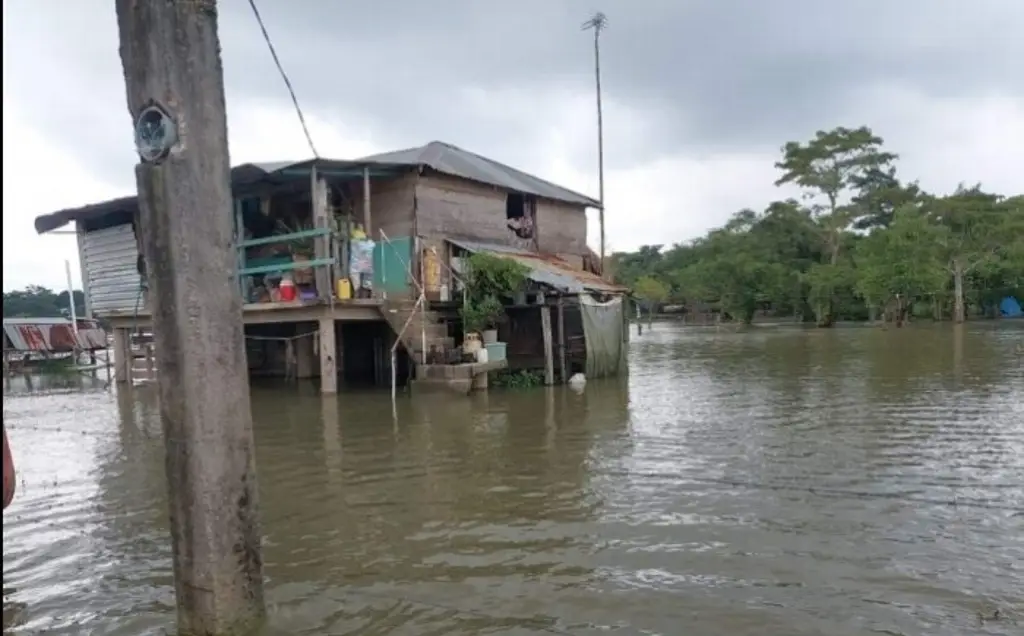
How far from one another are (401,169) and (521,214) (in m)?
4.90

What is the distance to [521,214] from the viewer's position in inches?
725

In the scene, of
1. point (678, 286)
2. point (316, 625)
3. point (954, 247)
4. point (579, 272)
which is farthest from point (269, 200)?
point (678, 286)

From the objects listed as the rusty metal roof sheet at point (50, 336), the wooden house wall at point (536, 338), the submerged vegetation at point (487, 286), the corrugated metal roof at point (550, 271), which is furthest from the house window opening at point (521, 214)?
the rusty metal roof sheet at point (50, 336)

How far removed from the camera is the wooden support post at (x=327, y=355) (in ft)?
42.4

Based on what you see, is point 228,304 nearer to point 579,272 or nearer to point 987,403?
point 987,403

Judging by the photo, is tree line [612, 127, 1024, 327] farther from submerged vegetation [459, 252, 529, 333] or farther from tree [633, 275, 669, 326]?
submerged vegetation [459, 252, 529, 333]

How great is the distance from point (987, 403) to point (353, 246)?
32.0 ft

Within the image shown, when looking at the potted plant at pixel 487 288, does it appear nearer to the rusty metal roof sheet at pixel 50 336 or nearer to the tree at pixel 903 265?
the rusty metal roof sheet at pixel 50 336

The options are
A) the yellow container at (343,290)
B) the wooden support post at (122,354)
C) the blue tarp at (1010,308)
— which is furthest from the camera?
the blue tarp at (1010,308)

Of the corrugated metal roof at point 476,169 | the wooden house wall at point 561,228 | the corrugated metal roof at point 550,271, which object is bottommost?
the corrugated metal roof at point 550,271

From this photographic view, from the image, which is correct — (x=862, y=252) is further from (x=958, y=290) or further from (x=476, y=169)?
(x=476, y=169)

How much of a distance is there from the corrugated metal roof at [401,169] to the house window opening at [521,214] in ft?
1.10

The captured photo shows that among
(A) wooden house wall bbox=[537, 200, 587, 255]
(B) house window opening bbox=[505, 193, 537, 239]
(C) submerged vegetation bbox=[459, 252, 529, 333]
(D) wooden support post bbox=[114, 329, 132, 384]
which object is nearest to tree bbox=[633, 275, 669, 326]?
(A) wooden house wall bbox=[537, 200, 587, 255]

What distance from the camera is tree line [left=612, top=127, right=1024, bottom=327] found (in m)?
34.3
